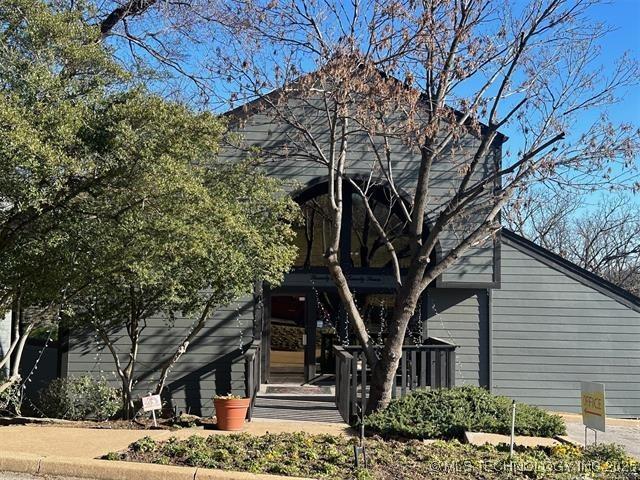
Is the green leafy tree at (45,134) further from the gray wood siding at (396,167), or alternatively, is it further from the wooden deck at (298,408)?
the gray wood siding at (396,167)

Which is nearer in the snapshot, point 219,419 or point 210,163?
point 219,419

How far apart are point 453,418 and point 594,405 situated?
2.11m

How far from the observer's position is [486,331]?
13.4 metres

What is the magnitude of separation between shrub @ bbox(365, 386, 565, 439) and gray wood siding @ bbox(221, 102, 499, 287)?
13.9ft

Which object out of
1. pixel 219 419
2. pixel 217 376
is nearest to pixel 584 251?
pixel 217 376

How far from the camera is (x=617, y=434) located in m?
10.1

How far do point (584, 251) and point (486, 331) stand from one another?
796 inches

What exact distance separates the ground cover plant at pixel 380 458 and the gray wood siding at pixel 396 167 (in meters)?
5.91

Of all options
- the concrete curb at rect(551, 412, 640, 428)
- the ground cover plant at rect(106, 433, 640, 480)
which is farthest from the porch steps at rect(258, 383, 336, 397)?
the ground cover plant at rect(106, 433, 640, 480)

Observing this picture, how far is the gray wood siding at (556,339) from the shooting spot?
13.3 m

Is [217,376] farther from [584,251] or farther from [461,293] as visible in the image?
[584,251]

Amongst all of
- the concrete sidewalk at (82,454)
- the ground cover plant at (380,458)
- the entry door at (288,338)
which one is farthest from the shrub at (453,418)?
the entry door at (288,338)

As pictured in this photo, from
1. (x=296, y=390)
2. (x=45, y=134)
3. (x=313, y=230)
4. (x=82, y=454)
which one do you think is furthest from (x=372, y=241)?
(x=45, y=134)

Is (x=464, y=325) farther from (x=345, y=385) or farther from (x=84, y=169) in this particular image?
(x=84, y=169)
